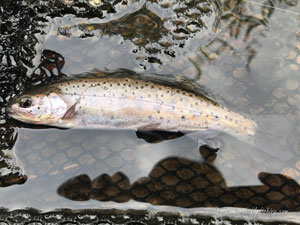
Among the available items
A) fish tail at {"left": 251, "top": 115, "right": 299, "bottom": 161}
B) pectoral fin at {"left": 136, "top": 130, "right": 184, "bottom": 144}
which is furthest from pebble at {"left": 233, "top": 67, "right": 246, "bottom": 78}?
pectoral fin at {"left": 136, "top": 130, "right": 184, "bottom": 144}

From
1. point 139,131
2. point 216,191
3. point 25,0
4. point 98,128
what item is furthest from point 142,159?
point 25,0

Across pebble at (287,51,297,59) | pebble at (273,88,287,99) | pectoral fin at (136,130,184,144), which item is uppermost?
pebble at (287,51,297,59)

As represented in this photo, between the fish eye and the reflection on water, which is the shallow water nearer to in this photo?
the reflection on water

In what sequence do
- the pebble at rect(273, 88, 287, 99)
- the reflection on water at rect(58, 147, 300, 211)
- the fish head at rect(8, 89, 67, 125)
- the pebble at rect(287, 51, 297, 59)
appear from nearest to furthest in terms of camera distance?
the reflection on water at rect(58, 147, 300, 211) → the fish head at rect(8, 89, 67, 125) → the pebble at rect(273, 88, 287, 99) → the pebble at rect(287, 51, 297, 59)

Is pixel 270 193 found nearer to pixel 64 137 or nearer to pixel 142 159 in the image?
pixel 142 159

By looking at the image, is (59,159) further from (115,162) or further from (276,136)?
(276,136)

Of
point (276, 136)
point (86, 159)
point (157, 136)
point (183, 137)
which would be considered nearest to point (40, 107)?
point (86, 159)

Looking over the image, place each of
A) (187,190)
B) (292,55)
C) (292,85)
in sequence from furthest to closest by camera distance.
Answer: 1. (292,55)
2. (292,85)
3. (187,190)
